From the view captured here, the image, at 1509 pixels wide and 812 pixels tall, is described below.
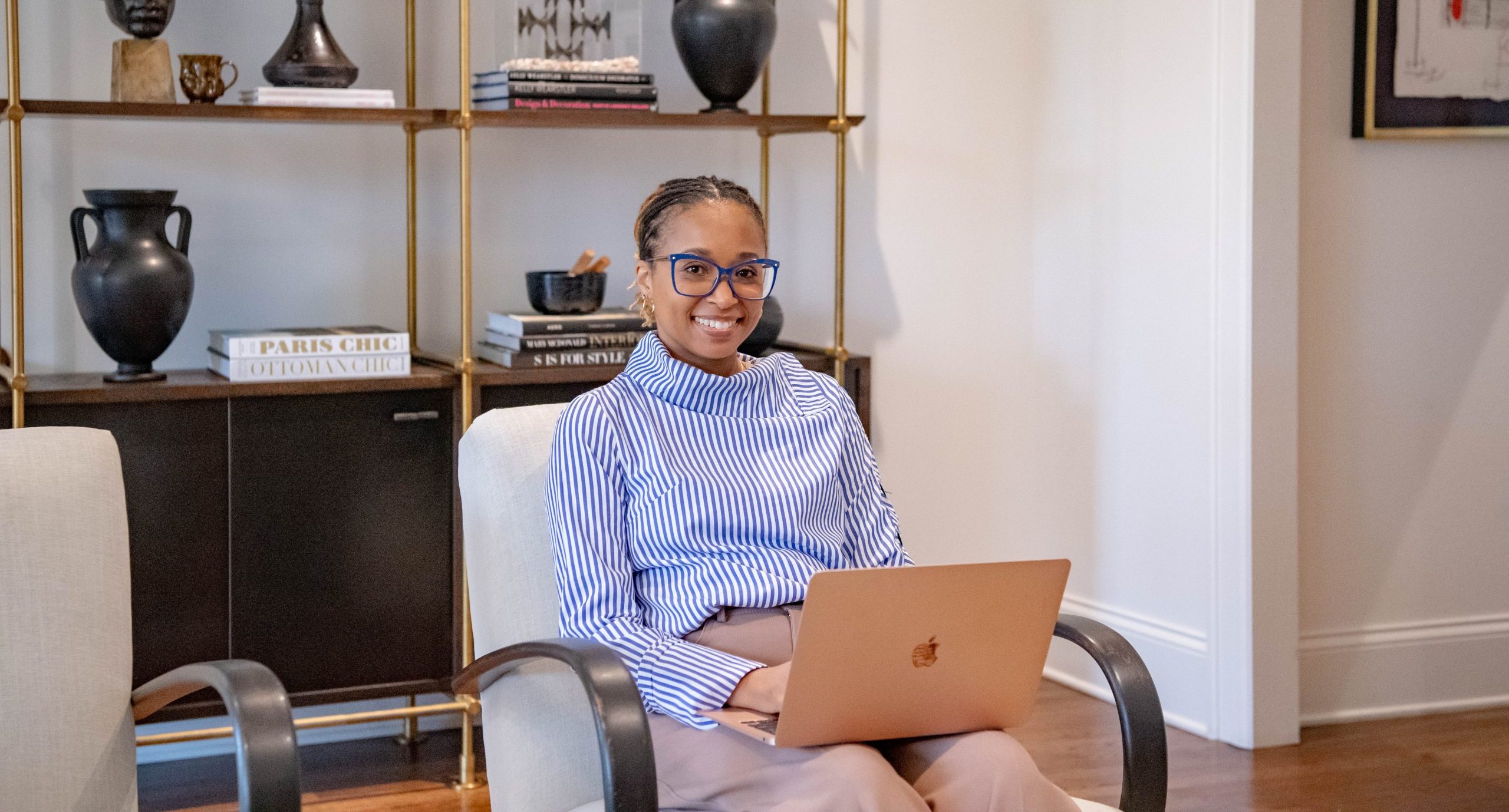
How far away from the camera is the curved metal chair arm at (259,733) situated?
4.61ft

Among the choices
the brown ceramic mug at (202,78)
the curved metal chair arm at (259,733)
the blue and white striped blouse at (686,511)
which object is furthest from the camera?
the brown ceramic mug at (202,78)

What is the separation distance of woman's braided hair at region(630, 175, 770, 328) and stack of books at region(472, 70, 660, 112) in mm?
925

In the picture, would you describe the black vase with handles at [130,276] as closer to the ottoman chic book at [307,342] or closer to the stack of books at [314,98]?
the ottoman chic book at [307,342]

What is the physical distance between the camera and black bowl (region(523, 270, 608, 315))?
3.03m

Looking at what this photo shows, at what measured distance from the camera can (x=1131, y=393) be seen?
3389 millimetres

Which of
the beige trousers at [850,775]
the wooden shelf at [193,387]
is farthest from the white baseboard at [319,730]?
the beige trousers at [850,775]

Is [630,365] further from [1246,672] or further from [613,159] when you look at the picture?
[1246,672]

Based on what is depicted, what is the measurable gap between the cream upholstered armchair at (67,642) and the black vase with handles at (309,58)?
1.25 meters

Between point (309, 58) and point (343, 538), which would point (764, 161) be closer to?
point (309, 58)

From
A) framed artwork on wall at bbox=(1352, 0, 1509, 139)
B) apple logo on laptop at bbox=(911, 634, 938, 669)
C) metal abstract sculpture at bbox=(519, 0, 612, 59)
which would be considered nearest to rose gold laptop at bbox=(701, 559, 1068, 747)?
apple logo on laptop at bbox=(911, 634, 938, 669)

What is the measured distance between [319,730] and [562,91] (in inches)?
55.5

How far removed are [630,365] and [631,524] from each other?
9.0 inches

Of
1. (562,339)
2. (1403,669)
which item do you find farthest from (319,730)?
(1403,669)

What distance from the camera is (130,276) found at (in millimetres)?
2643
